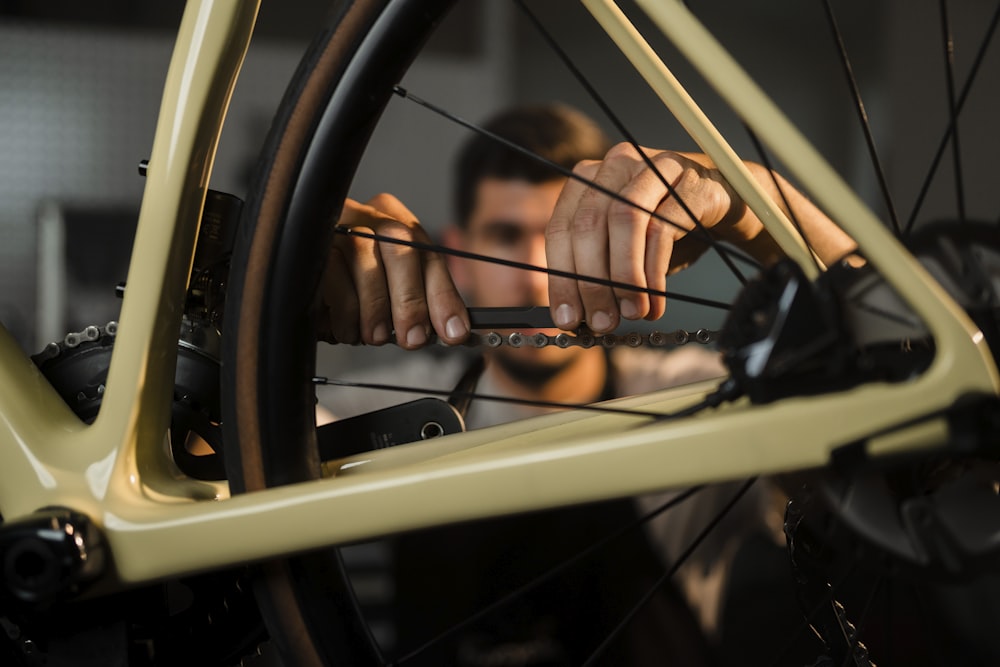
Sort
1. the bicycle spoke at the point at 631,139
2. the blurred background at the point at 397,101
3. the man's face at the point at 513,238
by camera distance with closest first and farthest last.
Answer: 1. the bicycle spoke at the point at 631,139
2. the man's face at the point at 513,238
3. the blurred background at the point at 397,101

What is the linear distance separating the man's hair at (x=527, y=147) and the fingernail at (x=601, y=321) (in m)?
0.86

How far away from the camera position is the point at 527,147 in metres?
1.32

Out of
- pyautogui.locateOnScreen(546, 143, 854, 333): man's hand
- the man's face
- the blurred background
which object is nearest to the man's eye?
the man's face

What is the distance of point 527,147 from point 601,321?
37.7 inches

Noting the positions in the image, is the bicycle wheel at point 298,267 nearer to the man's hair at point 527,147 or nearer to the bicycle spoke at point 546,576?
the bicycle spoke at point 546,576

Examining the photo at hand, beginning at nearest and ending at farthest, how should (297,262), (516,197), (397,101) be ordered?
(297,262), (516,197), (397,101)

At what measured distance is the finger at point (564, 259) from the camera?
0.41m

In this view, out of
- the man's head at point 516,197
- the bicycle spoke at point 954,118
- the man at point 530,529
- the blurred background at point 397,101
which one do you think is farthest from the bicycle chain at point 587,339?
the blurred background at point 397,101

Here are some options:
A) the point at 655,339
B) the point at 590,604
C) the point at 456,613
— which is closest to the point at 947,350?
the point at 655,339

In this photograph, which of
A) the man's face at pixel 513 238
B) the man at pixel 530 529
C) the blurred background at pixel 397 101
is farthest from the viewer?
the blurred background at pixel 397 101

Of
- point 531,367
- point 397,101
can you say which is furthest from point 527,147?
point 397,101

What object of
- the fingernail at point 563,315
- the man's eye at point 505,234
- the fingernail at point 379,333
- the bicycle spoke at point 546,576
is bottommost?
the man's eye at point 505,234

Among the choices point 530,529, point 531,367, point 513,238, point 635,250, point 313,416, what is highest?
point 635,250

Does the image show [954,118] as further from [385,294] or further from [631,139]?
[385,294]
